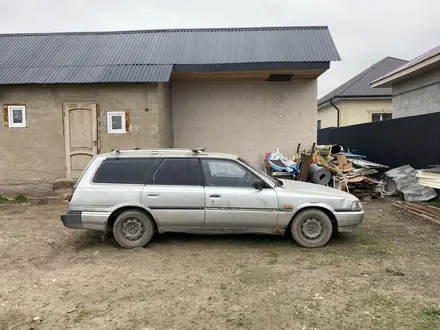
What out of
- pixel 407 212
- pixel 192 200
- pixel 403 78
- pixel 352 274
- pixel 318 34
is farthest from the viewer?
pixel 403 78

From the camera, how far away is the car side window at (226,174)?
5734 millimetres

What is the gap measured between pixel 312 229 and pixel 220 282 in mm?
1917

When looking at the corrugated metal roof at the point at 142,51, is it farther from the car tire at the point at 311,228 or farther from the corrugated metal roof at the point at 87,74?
the car tire at the point at 311,228

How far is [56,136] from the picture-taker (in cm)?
1003

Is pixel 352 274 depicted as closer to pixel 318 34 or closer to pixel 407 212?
pixel 407 212

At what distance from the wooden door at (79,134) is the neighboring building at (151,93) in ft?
0.09

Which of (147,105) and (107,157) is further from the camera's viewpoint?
(147,105)

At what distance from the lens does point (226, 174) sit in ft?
19.1

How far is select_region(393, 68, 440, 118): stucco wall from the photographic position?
11616 mm

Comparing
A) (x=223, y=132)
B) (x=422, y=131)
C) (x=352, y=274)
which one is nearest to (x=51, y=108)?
(x=223, y=132)

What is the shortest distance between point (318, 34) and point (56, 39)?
8.21m

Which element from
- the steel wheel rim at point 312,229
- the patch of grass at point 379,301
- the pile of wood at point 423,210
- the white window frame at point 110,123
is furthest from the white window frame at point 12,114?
the pile of wood at point 423,210

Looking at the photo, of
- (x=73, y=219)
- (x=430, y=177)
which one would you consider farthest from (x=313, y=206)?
(x=430, y=177)

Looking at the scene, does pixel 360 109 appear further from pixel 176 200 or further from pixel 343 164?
pixel 176 200
